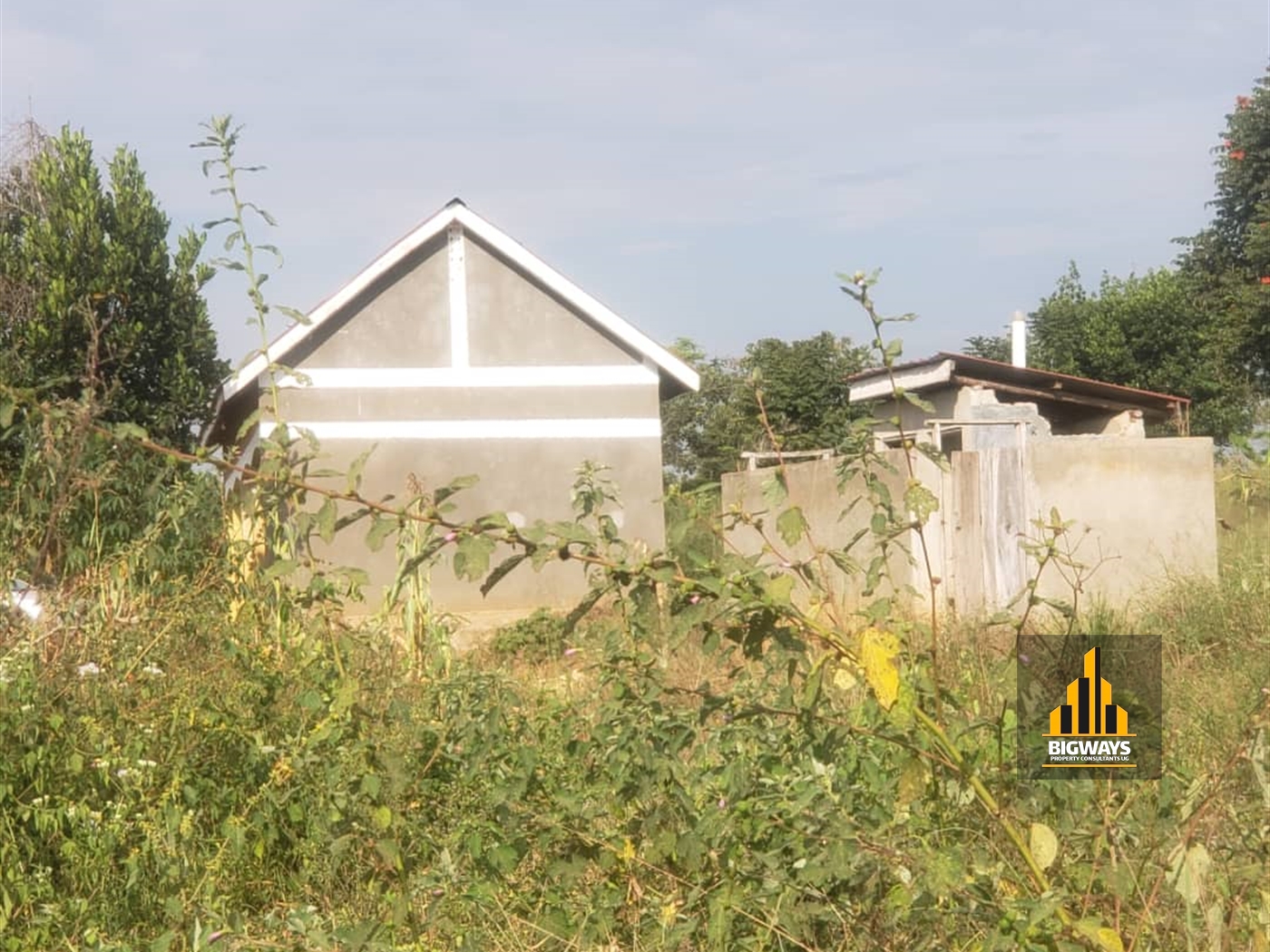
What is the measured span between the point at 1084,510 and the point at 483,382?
8637 mm

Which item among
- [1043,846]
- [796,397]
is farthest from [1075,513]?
[796,397]

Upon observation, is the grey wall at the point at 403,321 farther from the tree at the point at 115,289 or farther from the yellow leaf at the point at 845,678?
the yellow leaf at the point at 845,678

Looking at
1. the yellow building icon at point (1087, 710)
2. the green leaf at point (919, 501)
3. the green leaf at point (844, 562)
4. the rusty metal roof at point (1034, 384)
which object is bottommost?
the yellow building icon at point (1087, 710)

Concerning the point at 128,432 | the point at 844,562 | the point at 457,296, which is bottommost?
the point at 844,562

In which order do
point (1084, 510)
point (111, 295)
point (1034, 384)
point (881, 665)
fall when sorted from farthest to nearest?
point (1034, 384), point (111, 295), point (1084, 510), point (881, 665)

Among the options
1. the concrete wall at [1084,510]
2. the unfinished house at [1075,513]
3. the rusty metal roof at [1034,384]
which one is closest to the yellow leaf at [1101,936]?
the unfinished house at [1075,513]

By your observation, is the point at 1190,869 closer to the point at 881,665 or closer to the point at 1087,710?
the point at 881,665

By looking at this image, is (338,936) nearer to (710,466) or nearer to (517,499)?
(517,499)

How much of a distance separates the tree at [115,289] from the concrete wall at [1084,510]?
7.84m

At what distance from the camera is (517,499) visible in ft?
54.3

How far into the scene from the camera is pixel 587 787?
3475 mm

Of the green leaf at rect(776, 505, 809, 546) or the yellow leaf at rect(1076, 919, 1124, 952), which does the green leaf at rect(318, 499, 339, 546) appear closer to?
the green leaf at rect(776, 505, 809, 546)

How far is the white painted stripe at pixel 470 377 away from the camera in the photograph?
53.9 ft

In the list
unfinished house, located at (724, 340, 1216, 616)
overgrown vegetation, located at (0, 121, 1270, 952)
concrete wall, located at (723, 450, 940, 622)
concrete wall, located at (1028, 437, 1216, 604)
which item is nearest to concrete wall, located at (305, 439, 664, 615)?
concrete wall, located at (723, 450, 940, 622)
